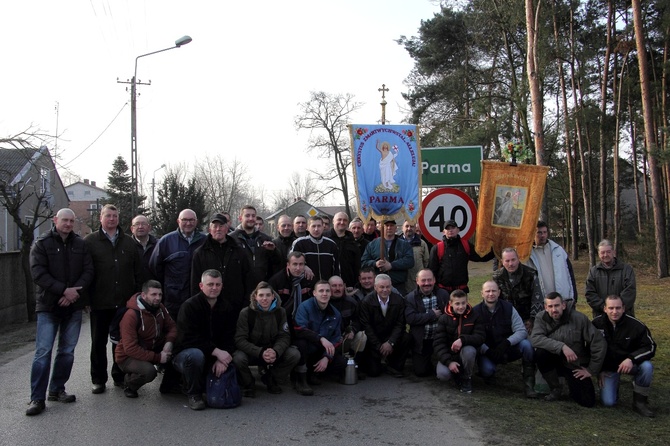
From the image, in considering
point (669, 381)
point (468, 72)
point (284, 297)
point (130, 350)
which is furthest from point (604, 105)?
point (130, 350)

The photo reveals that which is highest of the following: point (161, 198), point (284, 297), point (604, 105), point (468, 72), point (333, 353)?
point (468, 72)

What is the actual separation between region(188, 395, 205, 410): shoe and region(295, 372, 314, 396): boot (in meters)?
1.17

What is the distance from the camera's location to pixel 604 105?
25.1 metres

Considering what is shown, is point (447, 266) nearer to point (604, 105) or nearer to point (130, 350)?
point (130, 350)

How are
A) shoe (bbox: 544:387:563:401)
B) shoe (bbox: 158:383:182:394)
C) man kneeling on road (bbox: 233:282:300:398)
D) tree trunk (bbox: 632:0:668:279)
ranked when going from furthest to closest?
1. tree trunk (bbox: 632:0:668:279)
2. shoe (bbox: 158:383:182:394)
3. man kneeling on road (bbox: 233:282:300:398)
4. shoe (bbox: 544:387:563:401)

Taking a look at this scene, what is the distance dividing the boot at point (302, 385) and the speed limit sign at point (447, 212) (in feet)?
9.25

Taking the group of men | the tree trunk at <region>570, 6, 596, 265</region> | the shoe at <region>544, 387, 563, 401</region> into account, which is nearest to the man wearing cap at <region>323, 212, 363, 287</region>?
the group of men

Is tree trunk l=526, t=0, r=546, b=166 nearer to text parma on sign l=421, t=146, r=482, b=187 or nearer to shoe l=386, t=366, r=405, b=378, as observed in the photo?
text parma on sign l=421, t=146, r=482, b=187

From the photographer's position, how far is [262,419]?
5828 millimetres

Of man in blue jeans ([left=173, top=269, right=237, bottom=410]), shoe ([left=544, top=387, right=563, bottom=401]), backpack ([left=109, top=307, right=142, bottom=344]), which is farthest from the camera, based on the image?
backpack ([left=109, top=307, right=142, bottom=344])

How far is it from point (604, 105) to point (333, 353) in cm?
2219

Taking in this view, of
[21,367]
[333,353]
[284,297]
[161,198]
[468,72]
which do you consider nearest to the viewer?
[333,353]

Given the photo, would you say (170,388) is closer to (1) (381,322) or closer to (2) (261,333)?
(2) (261,333)

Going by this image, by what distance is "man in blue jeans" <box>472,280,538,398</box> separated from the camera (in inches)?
273
